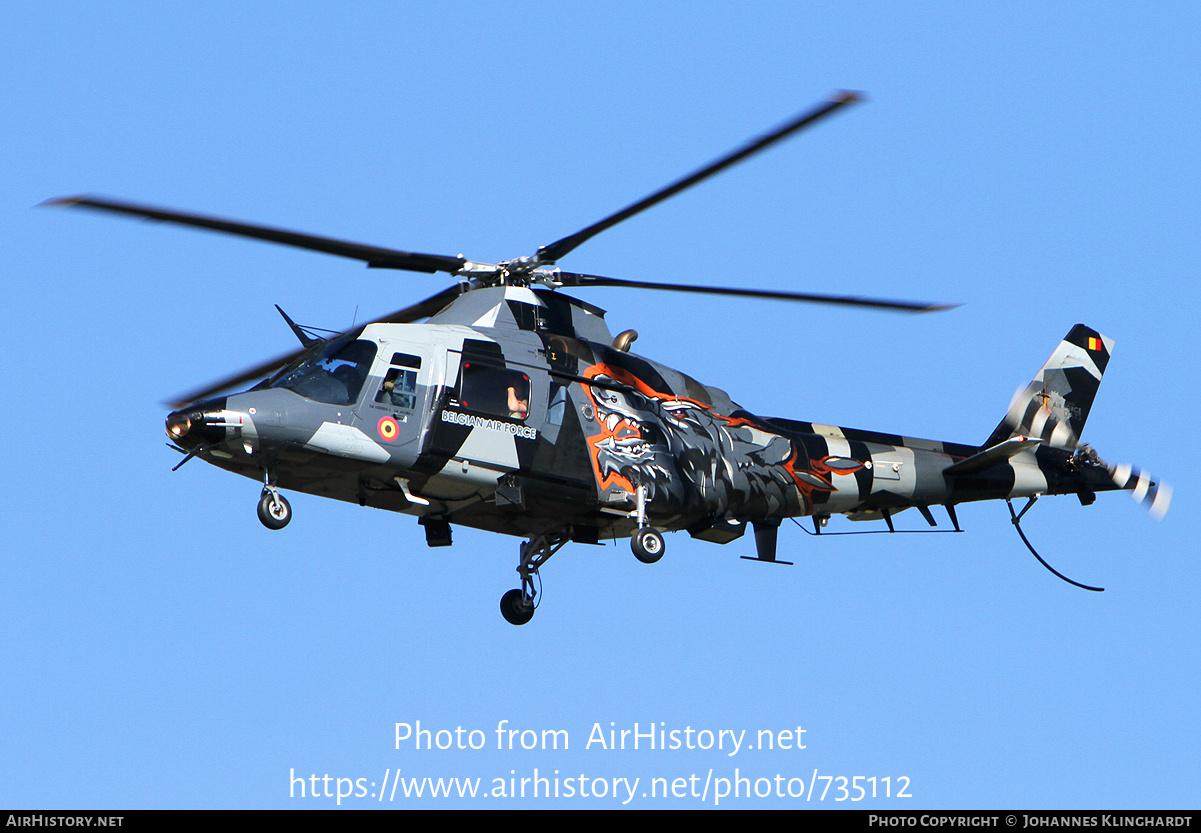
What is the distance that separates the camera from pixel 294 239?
19578 millimetres

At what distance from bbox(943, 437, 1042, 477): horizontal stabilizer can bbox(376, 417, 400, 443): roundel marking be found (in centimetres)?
966

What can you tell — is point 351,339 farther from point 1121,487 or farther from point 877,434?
point 1121,487

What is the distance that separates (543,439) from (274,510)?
12.8 feet

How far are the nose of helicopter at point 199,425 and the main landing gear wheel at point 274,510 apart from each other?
99 cm

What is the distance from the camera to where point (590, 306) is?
23469 mm

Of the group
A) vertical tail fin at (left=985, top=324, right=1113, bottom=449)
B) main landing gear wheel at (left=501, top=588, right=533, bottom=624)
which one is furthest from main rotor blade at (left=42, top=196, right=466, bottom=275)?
vertical tail fin at (left=985, top=324, right=1113, bottom=449)

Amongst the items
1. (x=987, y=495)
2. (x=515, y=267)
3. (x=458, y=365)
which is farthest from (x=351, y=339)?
(x=987, y=495)

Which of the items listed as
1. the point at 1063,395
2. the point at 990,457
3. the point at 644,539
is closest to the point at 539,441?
the point at 644,539

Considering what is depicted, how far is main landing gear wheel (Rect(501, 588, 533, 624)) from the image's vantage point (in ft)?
77.1

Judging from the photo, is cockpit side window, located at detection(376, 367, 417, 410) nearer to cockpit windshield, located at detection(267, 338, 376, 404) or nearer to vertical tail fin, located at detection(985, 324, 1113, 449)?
cockpit windshield, located at detection(267, 338, 376, 404)
